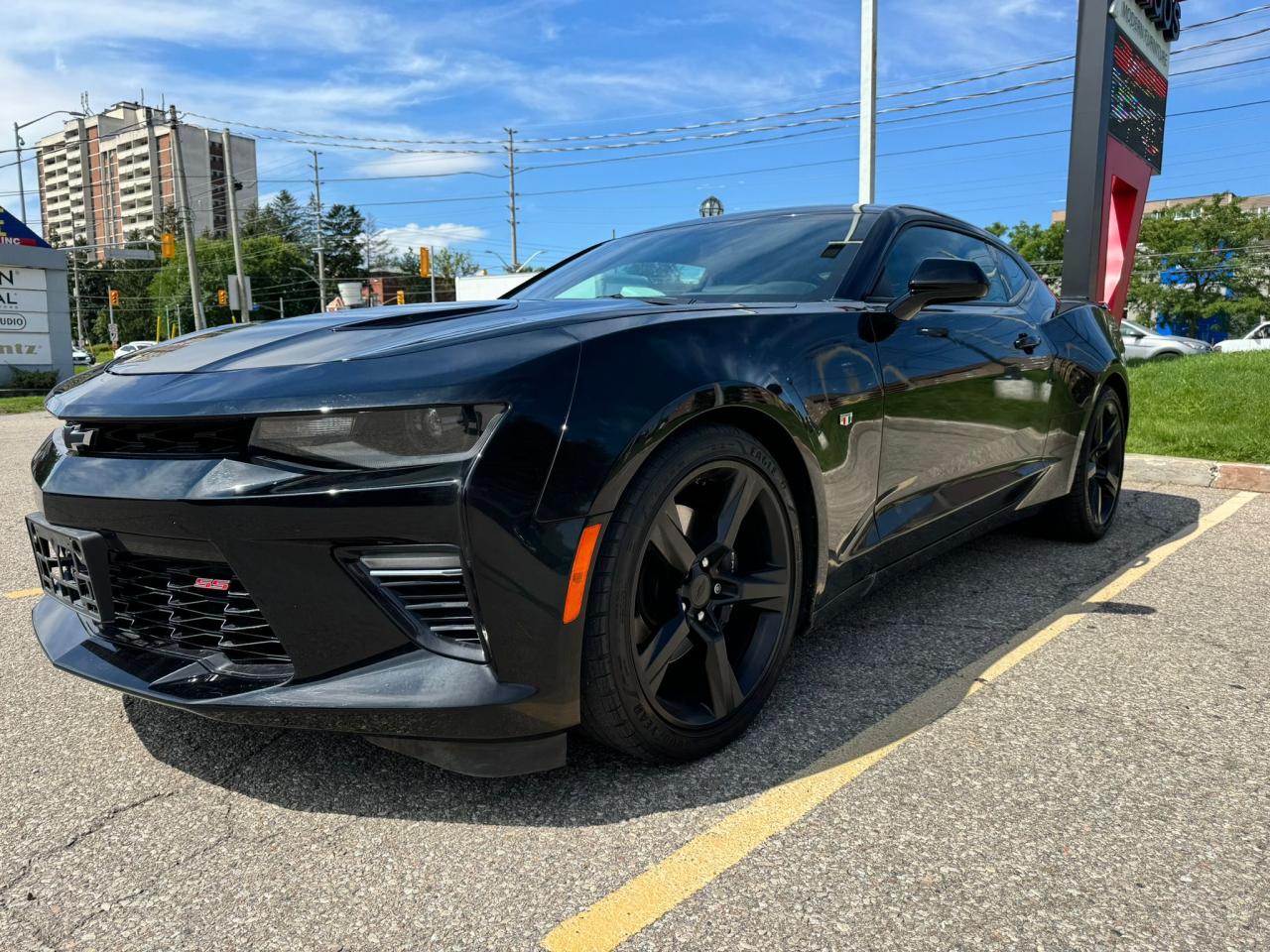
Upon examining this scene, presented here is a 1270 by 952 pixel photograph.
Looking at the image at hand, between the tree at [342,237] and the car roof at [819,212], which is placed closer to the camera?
the car roof at [819,212]

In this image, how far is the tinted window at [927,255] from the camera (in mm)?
3090

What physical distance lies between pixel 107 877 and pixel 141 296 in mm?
106840

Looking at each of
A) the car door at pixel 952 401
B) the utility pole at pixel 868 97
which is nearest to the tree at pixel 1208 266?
the utility pole at pixel 868 97

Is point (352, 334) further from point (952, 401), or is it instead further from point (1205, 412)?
point (1205, 412)

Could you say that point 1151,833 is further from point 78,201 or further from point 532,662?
point 78,201

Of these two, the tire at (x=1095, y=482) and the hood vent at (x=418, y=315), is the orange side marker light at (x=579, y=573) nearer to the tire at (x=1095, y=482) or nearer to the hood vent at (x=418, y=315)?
the hood vent at (x=418, y=315)

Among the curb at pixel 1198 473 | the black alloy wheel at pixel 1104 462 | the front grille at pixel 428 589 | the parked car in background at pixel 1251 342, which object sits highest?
the front grille at pixel 428 589

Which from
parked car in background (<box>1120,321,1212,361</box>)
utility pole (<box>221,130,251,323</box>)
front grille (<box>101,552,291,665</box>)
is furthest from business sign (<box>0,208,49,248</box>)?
parked car in background (<box>1120,321,1212,361</box>)

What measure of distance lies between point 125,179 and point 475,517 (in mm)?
150229

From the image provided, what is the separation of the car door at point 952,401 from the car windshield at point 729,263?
0.20 meters

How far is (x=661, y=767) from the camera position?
2164 millimetres

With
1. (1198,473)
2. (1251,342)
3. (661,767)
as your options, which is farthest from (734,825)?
(1251,342)

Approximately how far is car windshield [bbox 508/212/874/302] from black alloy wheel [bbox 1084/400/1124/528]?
1.87 m

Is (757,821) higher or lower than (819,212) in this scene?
lower
